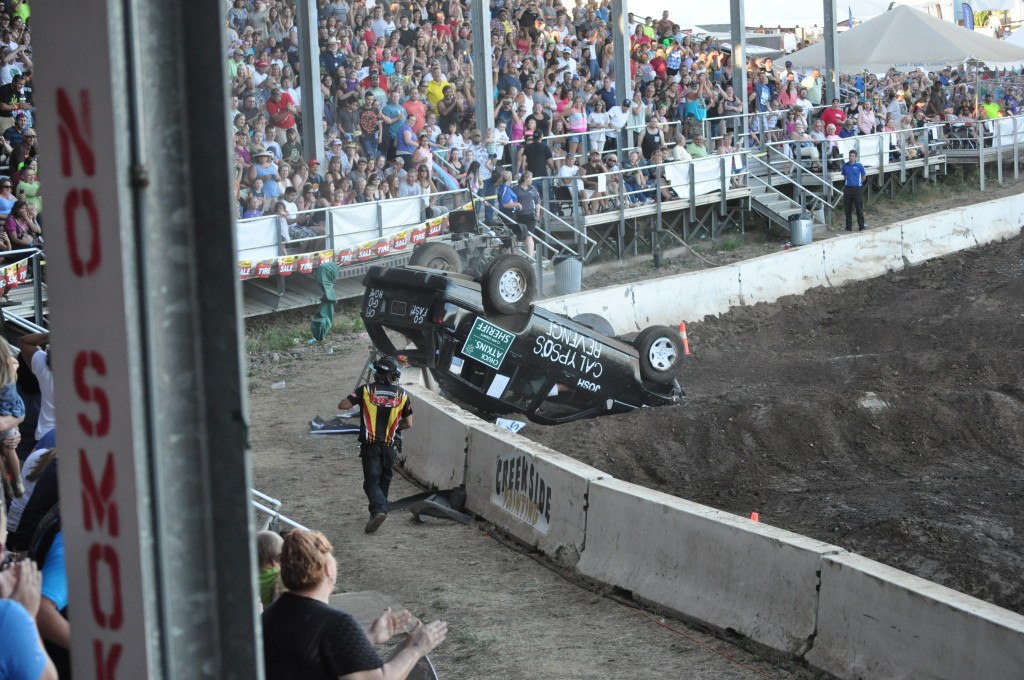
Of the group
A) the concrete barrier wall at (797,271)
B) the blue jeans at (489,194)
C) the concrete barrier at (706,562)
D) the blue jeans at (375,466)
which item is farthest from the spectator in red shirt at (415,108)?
the concrete barrier at (706,562)

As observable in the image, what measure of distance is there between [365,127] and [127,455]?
18796mm

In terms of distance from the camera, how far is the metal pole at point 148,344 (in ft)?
7.73

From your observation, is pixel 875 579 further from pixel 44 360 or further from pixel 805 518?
pixel 44 360

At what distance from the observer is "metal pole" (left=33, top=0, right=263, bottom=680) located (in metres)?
2.36

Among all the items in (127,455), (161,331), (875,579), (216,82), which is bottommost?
(875,579)

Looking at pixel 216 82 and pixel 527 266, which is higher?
pixel 216 82

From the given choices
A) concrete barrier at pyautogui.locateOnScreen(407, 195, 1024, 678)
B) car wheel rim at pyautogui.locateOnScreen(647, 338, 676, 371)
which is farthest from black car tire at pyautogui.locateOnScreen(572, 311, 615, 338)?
concrete barrier at pyautogui.locateOnScreen(407, 195, 1024, 678)

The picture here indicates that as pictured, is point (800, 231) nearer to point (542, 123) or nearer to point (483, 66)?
point (542, 123)

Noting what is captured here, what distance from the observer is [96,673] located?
255cm

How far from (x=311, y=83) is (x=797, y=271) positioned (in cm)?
857

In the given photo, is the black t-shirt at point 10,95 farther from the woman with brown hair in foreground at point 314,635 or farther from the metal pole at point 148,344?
the metal pole at point 148,344

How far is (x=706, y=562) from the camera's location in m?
7.66

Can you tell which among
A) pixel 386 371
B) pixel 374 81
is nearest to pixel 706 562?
pixel 386 371

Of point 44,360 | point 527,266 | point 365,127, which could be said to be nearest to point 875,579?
point 44,360
